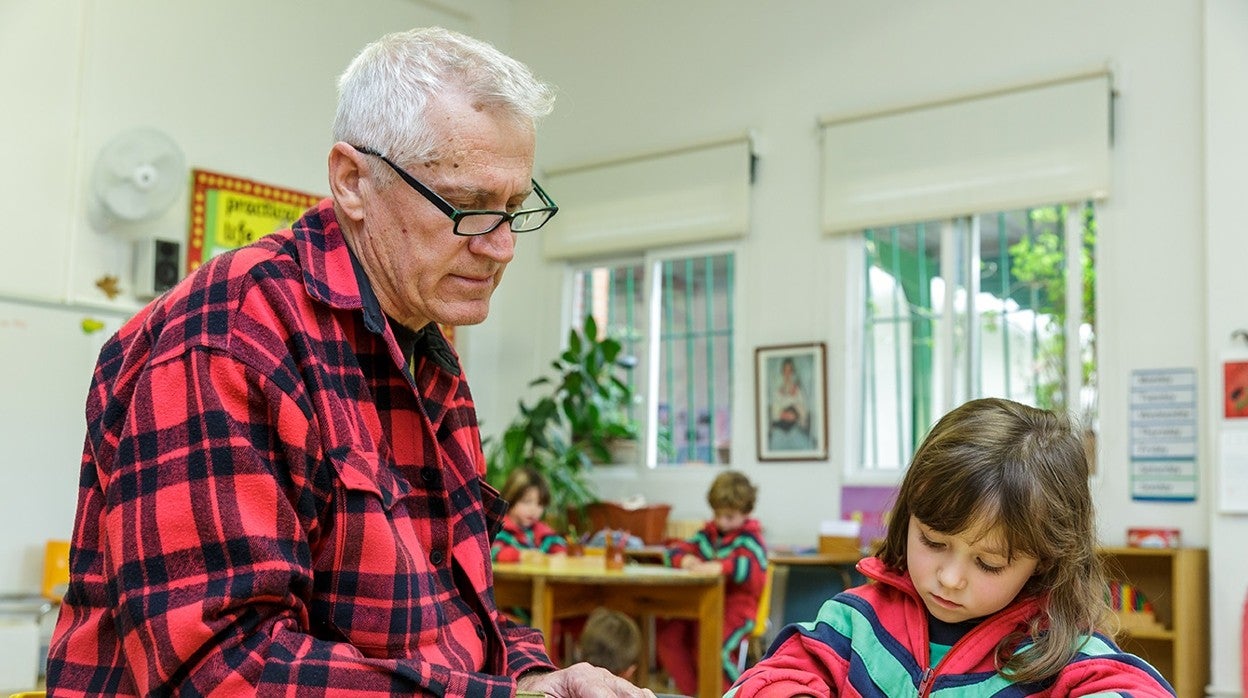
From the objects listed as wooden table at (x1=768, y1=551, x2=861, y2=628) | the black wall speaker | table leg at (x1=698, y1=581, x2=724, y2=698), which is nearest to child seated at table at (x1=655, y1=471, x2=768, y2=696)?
wooden table at (x1=768, y1=551, x2=861, y2=628)

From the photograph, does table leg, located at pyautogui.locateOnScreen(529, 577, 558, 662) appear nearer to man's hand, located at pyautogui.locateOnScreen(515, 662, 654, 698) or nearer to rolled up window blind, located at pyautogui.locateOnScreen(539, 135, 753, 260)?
rolled up window blind, located at pyautogui.locateOnScreen(539, 135, 753, 260)

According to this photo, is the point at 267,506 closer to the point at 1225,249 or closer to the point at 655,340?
the point at 1225,249

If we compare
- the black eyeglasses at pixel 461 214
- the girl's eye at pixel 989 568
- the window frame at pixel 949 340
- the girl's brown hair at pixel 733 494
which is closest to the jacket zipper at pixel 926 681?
the girl's eye at pixel 989 568

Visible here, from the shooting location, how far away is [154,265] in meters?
6.63

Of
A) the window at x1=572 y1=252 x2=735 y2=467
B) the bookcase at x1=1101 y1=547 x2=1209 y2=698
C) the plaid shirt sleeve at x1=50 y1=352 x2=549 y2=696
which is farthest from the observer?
the window at x1=572 y1=252 x2=735 y2=467

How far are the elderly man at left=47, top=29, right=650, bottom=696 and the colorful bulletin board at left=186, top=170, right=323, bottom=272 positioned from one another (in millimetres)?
5599

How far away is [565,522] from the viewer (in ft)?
24.6

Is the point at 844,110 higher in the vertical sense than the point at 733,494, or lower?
higher

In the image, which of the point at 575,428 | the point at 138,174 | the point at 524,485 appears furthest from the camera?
the point at 575,428

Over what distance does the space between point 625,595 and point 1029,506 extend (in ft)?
12.1

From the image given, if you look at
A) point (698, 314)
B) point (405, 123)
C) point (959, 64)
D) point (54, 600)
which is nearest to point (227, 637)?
point (405, 123)

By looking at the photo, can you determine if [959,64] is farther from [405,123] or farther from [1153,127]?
[405,123]

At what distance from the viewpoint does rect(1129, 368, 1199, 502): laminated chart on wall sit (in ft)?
18.9

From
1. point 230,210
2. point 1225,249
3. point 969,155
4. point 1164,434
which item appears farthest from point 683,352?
point 1225,249
